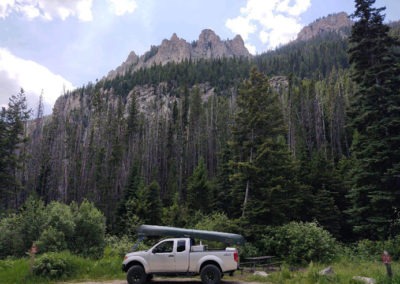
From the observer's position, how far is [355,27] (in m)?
19.9

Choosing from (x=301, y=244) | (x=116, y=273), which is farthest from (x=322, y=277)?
(x=116, y=273)

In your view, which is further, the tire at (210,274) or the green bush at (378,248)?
the green bush at (378,248)

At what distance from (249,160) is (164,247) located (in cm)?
1357

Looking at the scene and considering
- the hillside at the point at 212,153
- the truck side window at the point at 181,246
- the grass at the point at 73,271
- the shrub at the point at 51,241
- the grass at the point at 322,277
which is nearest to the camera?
the grass at the point at 322,277

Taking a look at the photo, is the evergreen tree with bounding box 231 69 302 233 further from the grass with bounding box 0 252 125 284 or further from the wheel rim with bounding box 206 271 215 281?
the wheel rim with bounding box 206 271 215 281

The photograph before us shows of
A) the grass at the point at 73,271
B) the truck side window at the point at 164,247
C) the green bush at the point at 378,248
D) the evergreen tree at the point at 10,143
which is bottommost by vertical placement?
the grass at the point at 73,271

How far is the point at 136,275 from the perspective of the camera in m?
11.8

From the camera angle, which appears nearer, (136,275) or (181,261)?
(181,261)

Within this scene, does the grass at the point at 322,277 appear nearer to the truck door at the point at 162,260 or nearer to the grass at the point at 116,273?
the grass at the point at 116,273

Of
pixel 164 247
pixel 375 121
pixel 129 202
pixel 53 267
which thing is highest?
pixel 375 121

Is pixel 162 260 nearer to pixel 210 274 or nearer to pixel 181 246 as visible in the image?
pixel 181 246

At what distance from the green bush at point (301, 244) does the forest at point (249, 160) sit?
92 cm

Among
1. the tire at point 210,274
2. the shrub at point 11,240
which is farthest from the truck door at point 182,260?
the shrub at point 11,240

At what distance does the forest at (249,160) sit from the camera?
59.8ft
